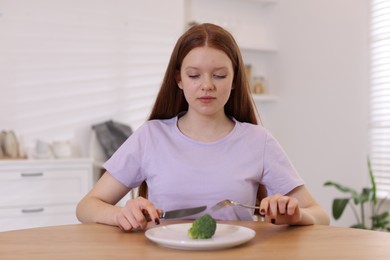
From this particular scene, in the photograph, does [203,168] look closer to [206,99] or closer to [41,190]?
[206,99]

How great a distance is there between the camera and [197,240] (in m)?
1.07

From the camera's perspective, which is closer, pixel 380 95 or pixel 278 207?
pixel 278 207

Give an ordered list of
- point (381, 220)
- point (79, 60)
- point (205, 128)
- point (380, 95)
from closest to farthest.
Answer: point (205, 128), point (381, 220), point (380, 95), point (79, 60)

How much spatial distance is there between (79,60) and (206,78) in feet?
8.92

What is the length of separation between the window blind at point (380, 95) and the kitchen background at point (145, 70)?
0.29 feet

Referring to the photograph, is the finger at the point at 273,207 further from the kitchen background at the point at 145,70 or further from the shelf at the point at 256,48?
the shelf at the point at 256,48

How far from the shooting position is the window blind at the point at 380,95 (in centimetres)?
359

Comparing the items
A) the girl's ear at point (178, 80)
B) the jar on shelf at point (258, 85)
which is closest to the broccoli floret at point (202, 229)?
the girl's ear at point (178, 80)

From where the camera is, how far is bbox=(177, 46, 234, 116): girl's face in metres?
1.48

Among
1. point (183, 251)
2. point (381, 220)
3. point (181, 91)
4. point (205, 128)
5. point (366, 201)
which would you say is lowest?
point (381, 220)

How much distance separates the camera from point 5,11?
378 cm

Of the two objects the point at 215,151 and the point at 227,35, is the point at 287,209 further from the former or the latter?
the point at 227,35

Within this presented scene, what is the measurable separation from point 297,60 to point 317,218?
308 centimetres

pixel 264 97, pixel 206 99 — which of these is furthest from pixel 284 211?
pixel 264 97
